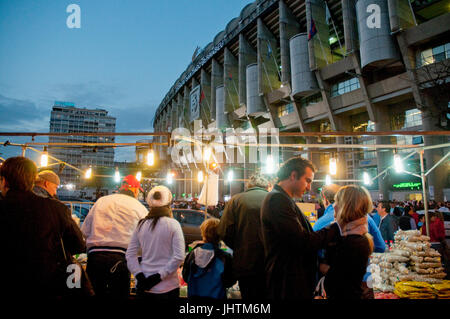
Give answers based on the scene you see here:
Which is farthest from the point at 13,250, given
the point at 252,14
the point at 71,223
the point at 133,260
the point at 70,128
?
the point at 70,128

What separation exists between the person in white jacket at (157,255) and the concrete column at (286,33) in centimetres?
2812

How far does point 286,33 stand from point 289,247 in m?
30.9

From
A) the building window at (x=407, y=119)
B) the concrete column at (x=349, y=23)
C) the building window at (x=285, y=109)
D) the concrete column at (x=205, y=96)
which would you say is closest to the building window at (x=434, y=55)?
the building window at (x=407, y=119)

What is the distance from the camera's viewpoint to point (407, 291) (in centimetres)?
461

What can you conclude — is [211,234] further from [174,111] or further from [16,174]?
[174,111]

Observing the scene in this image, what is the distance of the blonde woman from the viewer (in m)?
1.94

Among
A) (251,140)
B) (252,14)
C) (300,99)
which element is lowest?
(251,140)

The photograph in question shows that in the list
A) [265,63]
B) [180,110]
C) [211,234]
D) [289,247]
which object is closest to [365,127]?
[265,63]

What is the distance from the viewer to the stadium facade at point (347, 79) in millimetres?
19953

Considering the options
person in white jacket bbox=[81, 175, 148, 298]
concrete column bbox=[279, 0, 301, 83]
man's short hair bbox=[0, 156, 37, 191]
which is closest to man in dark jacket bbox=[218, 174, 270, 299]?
person in white jacket bbox=[81, 175, 148, 298]

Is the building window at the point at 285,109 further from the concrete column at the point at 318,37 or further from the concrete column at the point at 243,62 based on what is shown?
the concrete column at the point at 318,37

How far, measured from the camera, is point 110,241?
306 cm

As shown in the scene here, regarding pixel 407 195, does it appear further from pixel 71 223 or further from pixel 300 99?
pixel 71 223

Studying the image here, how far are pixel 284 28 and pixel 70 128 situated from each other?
112 m
